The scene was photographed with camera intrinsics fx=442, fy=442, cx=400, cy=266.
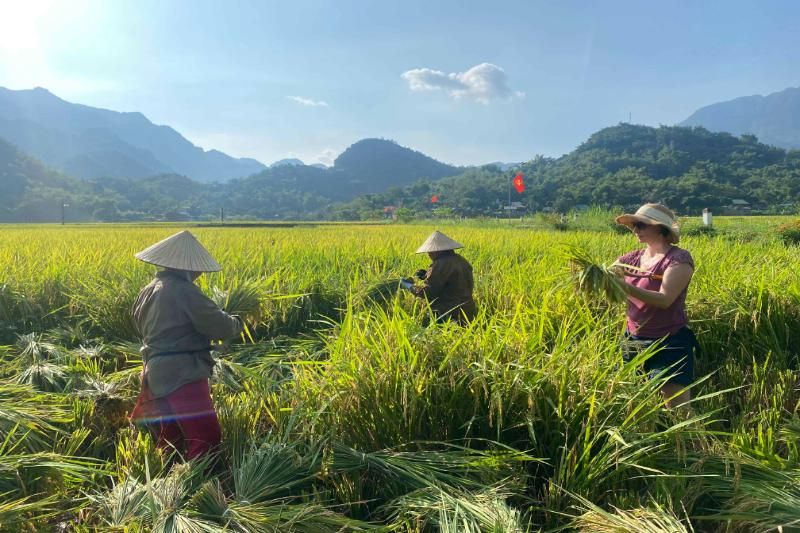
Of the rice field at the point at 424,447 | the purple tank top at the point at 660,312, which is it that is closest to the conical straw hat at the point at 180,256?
the rice field at the point at 424,447

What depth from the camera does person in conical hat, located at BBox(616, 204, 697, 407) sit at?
7.22ft

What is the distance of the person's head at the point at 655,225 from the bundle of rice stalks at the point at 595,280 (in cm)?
36

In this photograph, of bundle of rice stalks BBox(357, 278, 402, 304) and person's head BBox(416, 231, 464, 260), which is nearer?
person's head BBox(416, 231, 464, 260)

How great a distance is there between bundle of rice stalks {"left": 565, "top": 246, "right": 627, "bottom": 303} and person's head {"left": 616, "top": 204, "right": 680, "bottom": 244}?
0.36 m

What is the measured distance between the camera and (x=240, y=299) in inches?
131

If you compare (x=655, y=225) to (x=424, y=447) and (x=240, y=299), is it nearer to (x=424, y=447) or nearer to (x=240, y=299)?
(x=424, y=447)

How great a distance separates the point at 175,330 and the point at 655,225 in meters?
2.49

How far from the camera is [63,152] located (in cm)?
14562

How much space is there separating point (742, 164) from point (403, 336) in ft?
258

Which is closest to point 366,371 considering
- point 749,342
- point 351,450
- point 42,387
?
point 351,450

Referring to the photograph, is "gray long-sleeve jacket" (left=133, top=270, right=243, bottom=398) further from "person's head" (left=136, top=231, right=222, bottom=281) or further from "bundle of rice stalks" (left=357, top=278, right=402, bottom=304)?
"bundle of rice stalks" (left=357, top=278, right=402, bottom=304)

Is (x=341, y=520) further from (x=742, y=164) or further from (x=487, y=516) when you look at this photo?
(x=742, y=164)

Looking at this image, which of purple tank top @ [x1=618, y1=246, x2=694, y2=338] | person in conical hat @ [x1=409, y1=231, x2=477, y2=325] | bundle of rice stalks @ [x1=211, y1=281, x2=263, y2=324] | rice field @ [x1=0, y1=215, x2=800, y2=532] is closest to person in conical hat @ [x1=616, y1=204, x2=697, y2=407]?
purple tank top @ [x1=618, y1=246, x2=694, y2=338]

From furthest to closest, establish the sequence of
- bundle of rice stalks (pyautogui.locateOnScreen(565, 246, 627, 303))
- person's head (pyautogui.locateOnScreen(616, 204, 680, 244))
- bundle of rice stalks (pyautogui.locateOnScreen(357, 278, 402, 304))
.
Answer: bundle of rice stalks (pyautogui.locateOnScreen(357, 278, 402, 304)) → person's head (pyautogui.locateOnScreen(616, 204, 680, 244)) → bundle of rice stalks (pyautogui.locateOnScreen(565, 246, 627, 303))
